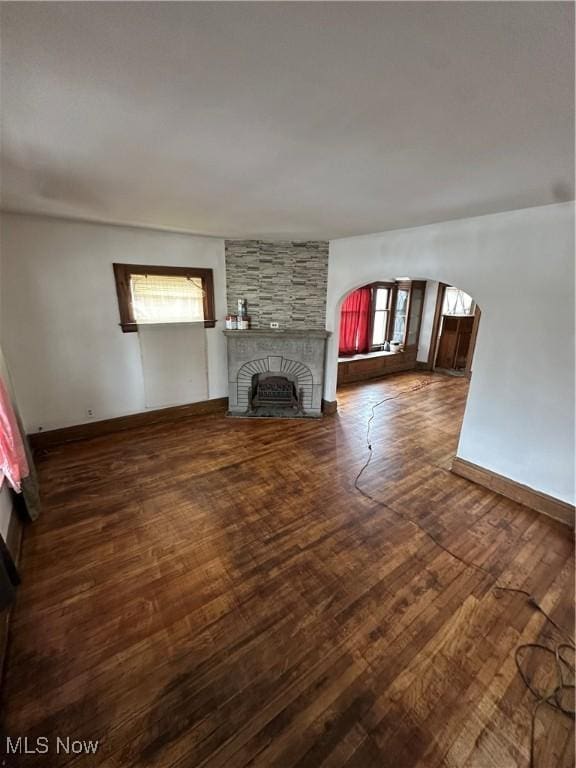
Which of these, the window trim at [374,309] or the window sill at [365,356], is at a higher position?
the window trim at [374,309]

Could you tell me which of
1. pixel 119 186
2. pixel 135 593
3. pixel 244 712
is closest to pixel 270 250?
pixel 119 186

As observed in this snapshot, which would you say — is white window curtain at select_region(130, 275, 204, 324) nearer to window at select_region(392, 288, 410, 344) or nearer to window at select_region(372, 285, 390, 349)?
window at select_region(372, 285, 390, 349)

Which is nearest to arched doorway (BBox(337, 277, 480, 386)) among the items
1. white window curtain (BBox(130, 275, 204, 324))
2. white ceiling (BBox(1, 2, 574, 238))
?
white window curtain (BBox(130, 275, 204, 324))

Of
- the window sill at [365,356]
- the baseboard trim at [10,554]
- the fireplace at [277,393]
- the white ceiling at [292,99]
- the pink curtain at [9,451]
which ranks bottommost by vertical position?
the baseboard trim at [10,554]

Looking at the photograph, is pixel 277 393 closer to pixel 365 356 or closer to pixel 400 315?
pixel 365 356

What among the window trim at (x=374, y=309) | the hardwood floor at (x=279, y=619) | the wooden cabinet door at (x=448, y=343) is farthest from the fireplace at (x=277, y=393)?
the wooden cabinet door at (x=448, y=343)

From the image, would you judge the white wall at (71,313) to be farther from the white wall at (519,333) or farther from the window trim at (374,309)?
the window trim at (374,309)

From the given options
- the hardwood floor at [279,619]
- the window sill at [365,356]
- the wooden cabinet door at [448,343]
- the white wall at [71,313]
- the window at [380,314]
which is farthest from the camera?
the wooden cabinet door at [448,343]

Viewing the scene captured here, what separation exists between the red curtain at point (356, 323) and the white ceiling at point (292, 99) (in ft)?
13.9

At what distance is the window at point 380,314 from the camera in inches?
268

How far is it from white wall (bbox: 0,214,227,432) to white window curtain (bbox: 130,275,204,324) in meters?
0.23

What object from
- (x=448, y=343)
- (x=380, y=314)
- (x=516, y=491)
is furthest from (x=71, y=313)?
(x=448, y=343)

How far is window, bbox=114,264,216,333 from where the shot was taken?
378cm

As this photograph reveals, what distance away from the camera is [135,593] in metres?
1.92
